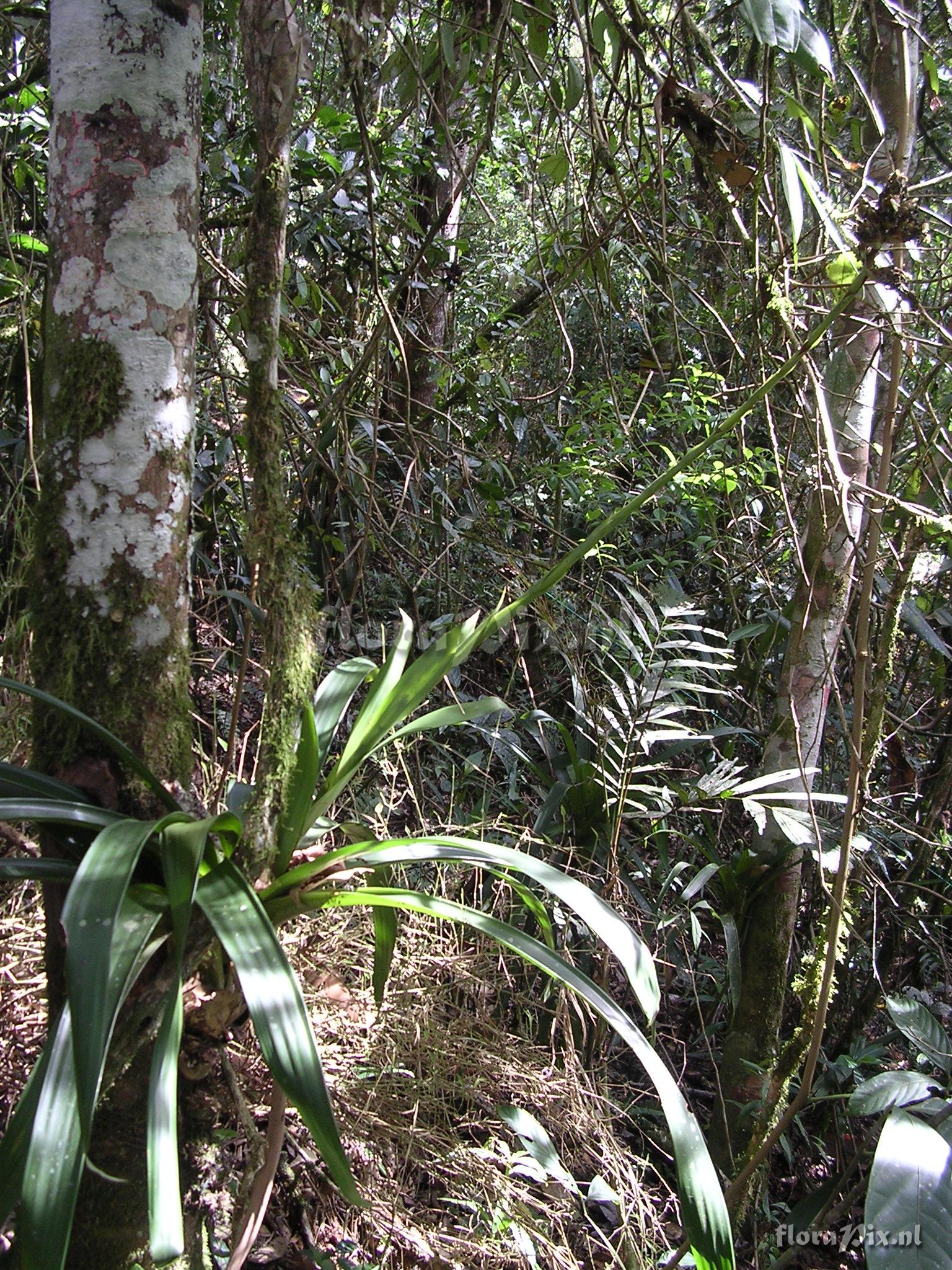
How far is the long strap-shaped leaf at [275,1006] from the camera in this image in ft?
2.11

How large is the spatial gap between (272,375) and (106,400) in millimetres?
263

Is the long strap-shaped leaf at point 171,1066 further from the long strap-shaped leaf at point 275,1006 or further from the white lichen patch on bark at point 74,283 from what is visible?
the white lichen patch on bark at point 74,283

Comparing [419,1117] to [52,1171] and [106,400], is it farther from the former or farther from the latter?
[106,400]

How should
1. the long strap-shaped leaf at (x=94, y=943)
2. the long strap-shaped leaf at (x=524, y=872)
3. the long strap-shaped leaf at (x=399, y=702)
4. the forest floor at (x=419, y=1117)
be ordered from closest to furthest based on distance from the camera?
the long strap-shaped leaf at (x=94, y=943) < the long strap-shaped leaf at (x=524, y=872) < the long strap-shaped leaf at (x=399, y=702) < the forest floor at (x=419, y=1117)

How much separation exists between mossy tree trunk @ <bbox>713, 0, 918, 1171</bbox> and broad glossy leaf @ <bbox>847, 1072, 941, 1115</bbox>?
487 mm

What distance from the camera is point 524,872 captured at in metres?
0.93

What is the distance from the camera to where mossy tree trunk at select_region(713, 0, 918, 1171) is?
67.6 inches

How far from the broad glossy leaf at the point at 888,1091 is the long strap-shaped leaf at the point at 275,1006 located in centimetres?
92

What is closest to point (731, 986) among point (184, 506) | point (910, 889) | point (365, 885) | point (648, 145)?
point (910, 889)

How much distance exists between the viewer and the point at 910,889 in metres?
2.17

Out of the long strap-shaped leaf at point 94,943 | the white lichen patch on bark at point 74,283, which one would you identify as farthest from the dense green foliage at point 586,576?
the white lichen patch on bark at point 74,283

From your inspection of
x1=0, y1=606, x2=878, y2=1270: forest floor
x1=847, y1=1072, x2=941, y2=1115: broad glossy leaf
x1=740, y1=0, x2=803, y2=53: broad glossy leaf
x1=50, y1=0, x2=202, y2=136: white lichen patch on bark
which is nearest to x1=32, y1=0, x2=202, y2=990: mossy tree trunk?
x1=50, y1=0, x2=202, y2=136: white lichen patch on bark

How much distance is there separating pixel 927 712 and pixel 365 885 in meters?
2.30

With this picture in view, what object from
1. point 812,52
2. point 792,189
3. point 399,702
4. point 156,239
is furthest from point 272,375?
point 812,52
